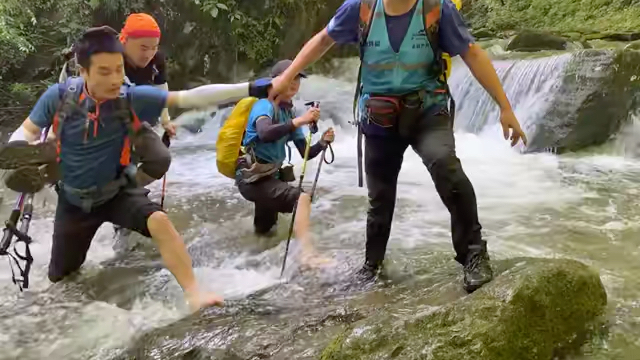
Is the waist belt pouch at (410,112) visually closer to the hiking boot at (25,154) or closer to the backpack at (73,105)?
the backpack at (73,105)

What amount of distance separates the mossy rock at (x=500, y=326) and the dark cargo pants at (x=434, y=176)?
435mm

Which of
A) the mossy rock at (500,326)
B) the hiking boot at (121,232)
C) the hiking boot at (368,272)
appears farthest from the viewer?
the hiking boot at (121,232)

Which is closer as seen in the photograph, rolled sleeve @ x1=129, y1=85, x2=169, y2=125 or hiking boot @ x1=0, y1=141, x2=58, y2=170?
hiking boot @ x1=0, y1=141, x2=58, y2=170

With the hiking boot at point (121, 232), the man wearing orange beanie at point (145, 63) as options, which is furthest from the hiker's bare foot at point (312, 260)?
the hiking boot at point (121, 232)

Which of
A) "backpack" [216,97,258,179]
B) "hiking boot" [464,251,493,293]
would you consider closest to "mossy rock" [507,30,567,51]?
"backpack" [216,97,258,179]

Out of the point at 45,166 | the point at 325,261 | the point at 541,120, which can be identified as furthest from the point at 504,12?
the point at 45,166

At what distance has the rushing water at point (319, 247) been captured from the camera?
366cm

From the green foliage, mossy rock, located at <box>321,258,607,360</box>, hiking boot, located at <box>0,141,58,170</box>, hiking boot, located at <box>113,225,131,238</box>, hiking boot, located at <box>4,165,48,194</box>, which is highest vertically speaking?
the green foliage

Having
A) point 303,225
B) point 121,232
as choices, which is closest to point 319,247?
point 303,225

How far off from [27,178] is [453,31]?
265cm

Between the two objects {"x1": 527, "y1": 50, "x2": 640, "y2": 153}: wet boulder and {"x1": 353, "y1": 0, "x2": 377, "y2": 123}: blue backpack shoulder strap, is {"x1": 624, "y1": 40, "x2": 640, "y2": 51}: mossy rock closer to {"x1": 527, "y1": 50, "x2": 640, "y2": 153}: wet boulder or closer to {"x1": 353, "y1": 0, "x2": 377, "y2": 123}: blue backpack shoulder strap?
{"x1": 527, "y1": 50, "x2": 640, "y2": 153}: wet boulder

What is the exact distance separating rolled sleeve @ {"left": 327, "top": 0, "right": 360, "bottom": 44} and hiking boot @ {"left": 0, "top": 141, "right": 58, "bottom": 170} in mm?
1850

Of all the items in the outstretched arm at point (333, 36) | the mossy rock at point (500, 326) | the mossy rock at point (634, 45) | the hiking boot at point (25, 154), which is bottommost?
the mossy rock at point (500, 326)

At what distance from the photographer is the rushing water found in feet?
12.0
